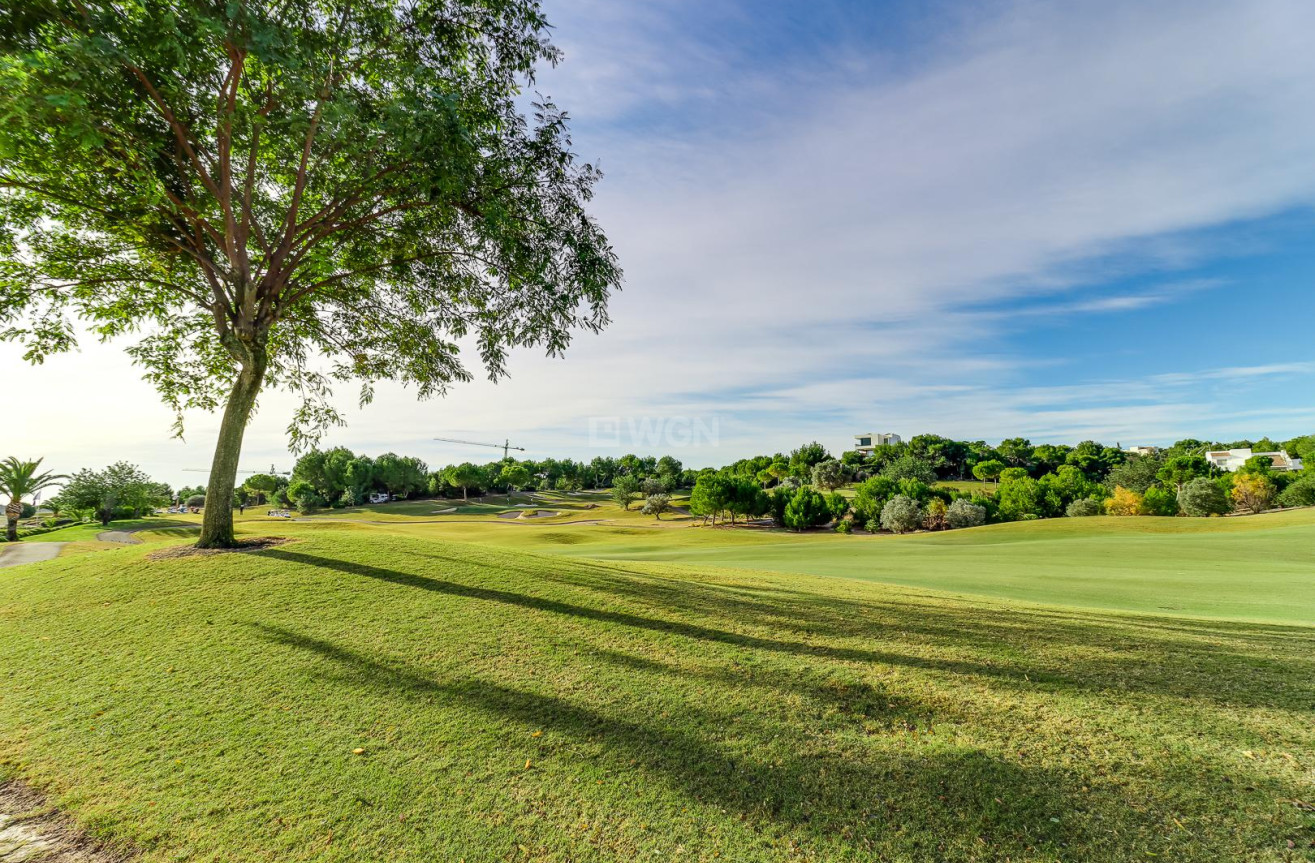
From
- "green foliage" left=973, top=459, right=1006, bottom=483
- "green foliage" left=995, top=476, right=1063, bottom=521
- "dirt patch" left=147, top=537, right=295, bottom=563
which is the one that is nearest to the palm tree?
"dirt patch" left=147, top=537, right=295, bottom=563

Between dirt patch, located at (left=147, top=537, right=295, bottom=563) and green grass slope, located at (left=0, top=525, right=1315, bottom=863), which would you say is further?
dirt patch, located at (left=147, top=537, right=295, bottom=563)

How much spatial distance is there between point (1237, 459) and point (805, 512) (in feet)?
348

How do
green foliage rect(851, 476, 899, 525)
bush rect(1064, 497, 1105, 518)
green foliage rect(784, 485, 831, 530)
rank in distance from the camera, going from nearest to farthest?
bush rect(1064, 497, 1105, 518) → green foliage rect(851, 476, 899, 525) → green foliage rect(784, 485, 831, 530)

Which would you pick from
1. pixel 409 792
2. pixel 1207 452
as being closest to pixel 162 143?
pixel 409 792

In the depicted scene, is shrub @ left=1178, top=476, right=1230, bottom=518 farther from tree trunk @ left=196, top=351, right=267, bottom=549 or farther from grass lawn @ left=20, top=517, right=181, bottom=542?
grass lawn @ left=20, top=517, right=181, bottom=542

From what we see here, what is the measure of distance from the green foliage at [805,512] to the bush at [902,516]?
7084 millimetres

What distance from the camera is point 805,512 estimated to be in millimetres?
53094

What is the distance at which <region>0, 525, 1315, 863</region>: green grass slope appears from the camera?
3.34 meters

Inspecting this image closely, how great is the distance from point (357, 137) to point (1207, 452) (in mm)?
155571

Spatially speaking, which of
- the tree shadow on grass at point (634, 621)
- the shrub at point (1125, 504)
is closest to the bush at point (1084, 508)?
the shrub at point (1125, 504)

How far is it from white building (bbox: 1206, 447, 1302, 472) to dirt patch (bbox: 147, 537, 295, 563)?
434 ft

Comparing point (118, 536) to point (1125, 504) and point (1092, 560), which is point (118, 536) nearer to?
point (1092, 560)

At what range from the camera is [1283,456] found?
91938 millimetres

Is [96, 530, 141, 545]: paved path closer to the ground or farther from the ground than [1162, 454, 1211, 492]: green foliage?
closer to the ground
